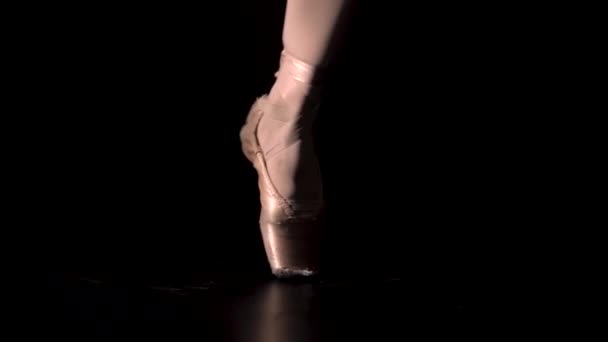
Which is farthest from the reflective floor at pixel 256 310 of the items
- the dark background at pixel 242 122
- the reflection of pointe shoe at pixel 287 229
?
the dark background at pixel 242 122

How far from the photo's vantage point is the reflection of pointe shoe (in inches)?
35.4

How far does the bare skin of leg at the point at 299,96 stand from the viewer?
2.73 feet

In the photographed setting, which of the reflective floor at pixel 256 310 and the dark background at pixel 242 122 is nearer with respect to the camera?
the reflective floor at pixel 256 310

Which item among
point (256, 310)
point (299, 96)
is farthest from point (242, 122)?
point (256, 310)

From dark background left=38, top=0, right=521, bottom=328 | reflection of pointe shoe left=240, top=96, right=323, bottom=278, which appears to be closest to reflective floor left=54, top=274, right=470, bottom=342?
reflection of pointe shoe left=240, top=96, right=323, bottom=278

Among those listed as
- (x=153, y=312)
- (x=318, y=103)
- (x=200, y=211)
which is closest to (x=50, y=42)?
(x=200, y=211)

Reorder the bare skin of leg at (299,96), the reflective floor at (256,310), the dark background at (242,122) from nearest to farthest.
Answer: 1. the reflective floor at (256,310)
2. the bare skin of leg at (299,96)
3. the dark background at (242,122)

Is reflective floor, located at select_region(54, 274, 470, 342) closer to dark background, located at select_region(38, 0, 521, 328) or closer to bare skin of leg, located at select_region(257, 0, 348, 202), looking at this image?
bare skin of leg, located at select_region(257, 0, 348, 202)

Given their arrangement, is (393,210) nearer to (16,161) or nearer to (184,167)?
(184,167)

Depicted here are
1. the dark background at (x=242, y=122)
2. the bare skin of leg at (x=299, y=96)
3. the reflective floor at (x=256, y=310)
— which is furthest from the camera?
the dark background at (x=242, y=122)

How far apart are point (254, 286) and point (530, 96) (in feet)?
2.12

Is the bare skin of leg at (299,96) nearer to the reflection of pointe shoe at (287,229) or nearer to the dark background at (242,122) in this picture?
the reflection of pointe shoe at (287,229)

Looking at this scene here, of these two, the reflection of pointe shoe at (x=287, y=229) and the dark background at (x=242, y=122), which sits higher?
the dark background at (x=242, y=122)

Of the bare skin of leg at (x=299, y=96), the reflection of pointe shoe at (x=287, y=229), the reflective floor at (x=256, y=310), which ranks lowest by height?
the reflective floor at (x=256, y=310)
